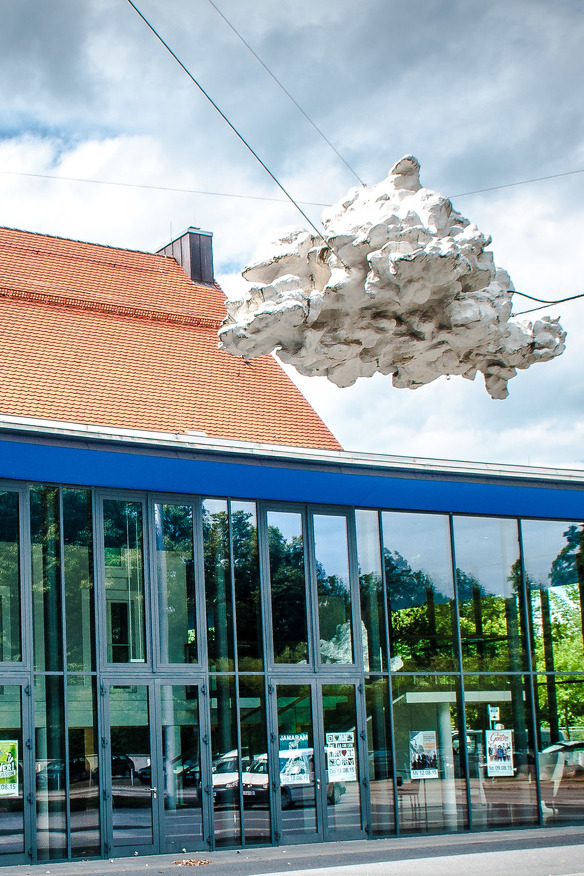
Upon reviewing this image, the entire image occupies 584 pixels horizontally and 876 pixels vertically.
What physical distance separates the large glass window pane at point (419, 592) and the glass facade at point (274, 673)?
0.13 ft

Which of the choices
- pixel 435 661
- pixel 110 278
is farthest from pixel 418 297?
pixel 110 278

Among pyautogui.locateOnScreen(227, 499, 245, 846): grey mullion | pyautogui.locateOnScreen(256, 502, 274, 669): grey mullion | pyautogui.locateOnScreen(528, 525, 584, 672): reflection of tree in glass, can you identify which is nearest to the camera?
pyautogui.locateOnScreen(227, 499, 245, 846): grey mullion

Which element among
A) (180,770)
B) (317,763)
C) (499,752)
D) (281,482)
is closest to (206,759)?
(180,770)

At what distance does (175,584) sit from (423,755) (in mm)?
5335

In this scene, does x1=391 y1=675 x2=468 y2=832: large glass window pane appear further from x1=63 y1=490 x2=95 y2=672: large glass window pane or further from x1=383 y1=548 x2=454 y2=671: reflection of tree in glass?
x1=63 y1=490 x2=95 y2=672: large glass window pane

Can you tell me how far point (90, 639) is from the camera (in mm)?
16672

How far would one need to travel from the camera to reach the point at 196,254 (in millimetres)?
25188

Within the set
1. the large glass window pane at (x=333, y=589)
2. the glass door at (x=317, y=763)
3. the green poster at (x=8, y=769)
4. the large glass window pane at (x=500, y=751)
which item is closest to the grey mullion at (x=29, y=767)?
the green poster at (x=8, y=769)

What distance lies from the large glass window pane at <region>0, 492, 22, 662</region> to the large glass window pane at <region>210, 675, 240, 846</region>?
3.27 m

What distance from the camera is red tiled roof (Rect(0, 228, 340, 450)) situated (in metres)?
18.8

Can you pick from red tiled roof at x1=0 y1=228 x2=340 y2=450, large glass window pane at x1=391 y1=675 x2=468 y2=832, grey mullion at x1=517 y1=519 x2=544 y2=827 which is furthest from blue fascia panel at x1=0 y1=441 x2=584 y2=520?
large glass window pane at x1=391 y1=675 x2=468 y2=832

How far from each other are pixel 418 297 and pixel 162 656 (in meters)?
12.0

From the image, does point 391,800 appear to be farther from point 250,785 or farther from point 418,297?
point 418,297

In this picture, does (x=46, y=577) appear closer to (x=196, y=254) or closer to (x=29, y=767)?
(x=29, y=767)
